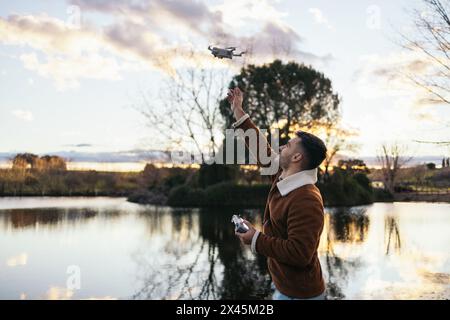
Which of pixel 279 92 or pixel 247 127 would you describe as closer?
pixel 247 127

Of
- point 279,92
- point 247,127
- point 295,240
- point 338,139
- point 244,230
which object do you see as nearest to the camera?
point 295,240

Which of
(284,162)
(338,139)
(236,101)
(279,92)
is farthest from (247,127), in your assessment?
(338,139)

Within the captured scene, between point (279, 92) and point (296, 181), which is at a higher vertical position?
point (279, 92)

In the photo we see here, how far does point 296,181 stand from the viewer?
197cm

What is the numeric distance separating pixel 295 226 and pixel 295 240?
6 cm

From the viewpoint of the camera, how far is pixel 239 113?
2.48 m

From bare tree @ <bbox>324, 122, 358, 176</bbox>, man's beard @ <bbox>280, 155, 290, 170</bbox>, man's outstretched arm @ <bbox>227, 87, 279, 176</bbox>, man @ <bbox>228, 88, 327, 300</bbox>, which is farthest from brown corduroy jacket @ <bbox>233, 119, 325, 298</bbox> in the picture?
bare tree @ <bbox>324, 122, 358, 176</bbox>

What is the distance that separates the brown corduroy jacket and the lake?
3.52 m

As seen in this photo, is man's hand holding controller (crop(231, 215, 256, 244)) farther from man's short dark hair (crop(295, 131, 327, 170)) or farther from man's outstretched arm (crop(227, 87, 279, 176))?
A: man's outstretched arm (crop(227, 87, 279, 176))

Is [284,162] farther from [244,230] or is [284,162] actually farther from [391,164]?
[391,164]

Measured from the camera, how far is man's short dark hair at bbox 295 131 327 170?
199 cm

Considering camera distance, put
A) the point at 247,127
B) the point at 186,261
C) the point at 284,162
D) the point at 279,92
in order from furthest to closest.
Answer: the point at 279,92 < the point at 186,261 < the point at 247,127 < the point at 284,162
